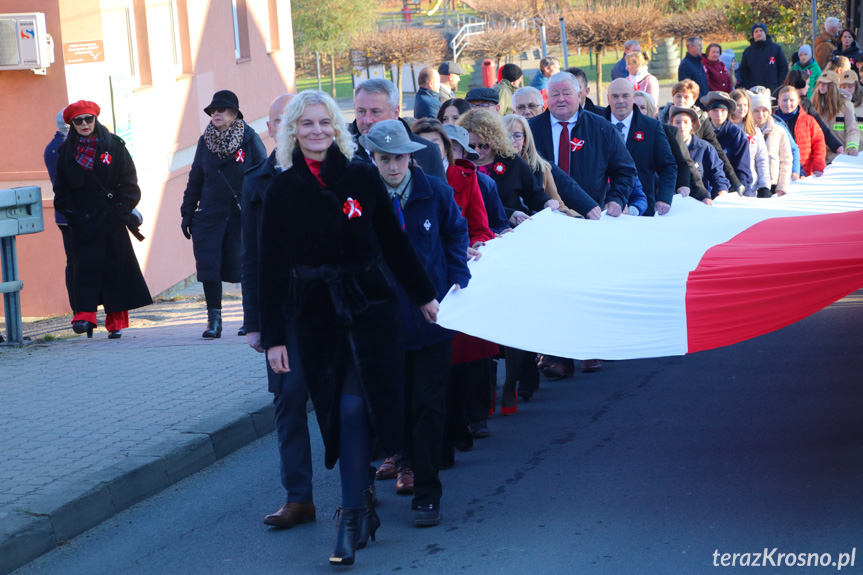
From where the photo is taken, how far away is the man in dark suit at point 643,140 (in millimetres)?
9727

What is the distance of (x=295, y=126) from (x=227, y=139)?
5.12m

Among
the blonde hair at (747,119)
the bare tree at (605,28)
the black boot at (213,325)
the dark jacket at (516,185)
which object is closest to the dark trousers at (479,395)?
the dark jacket at (516,185)

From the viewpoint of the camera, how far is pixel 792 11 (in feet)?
125

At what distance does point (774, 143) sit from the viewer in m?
11.7

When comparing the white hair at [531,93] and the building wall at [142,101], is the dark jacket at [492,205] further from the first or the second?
the building wall at [142,101]

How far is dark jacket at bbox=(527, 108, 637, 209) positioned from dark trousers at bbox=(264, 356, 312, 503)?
396 centimetres

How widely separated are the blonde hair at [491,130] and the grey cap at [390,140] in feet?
6.87

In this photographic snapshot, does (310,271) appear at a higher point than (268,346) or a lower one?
higher

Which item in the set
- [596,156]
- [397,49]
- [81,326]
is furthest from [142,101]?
[397,49]

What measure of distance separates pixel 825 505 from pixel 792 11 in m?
35.7

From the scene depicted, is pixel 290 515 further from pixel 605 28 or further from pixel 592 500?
pixel 605 28

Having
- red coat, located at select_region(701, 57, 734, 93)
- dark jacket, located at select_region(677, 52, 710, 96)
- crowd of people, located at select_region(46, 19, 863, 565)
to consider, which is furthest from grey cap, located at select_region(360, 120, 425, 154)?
red coat, located at select_region(701, 57, 734, 93)

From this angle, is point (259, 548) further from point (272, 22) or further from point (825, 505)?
point (272, 22)

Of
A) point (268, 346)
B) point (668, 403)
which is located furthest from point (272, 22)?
point (268, 346)
